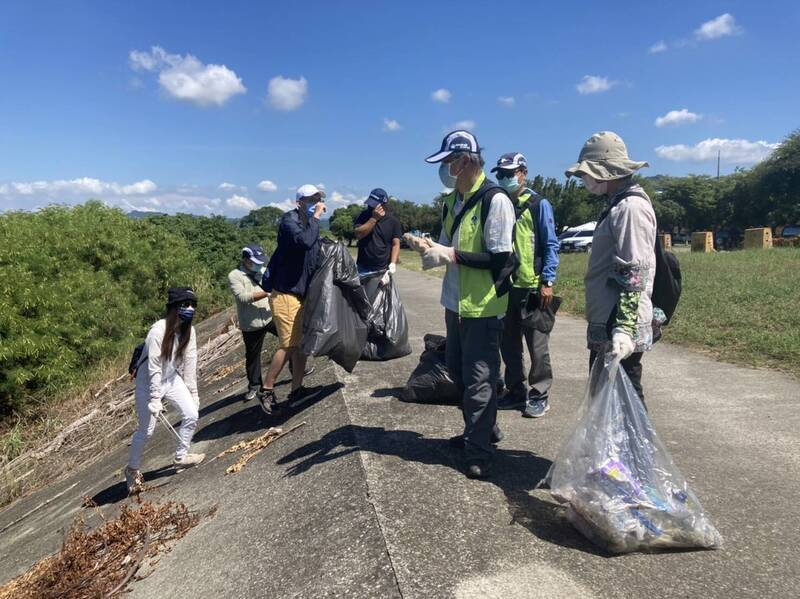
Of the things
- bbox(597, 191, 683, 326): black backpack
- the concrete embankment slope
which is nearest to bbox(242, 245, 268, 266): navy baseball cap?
the concrete embankment slope

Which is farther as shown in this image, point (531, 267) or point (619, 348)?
point (531, 267)

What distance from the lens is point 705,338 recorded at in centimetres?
719

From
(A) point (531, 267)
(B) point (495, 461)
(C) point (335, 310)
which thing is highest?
(A) point (531, 267)

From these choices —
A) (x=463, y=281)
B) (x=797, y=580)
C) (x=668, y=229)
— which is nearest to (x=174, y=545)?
(x=463, y=281)

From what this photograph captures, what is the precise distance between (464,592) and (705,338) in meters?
6.05

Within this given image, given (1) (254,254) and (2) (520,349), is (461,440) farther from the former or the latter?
(1) (254,254)

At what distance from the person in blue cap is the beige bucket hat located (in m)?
3.13

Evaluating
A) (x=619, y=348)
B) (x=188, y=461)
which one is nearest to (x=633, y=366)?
(x=619, y=348)

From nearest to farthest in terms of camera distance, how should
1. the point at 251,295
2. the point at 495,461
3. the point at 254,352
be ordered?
the point at 495,461, the point at 251,295, the point at 254,352

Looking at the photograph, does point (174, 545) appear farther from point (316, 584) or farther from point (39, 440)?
point (39, 440)

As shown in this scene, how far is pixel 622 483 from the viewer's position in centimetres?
255

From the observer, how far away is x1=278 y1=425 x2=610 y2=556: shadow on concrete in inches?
110

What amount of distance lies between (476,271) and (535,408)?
172cm

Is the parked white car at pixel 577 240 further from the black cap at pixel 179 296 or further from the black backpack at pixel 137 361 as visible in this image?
the black backpack at pixel 137 361
